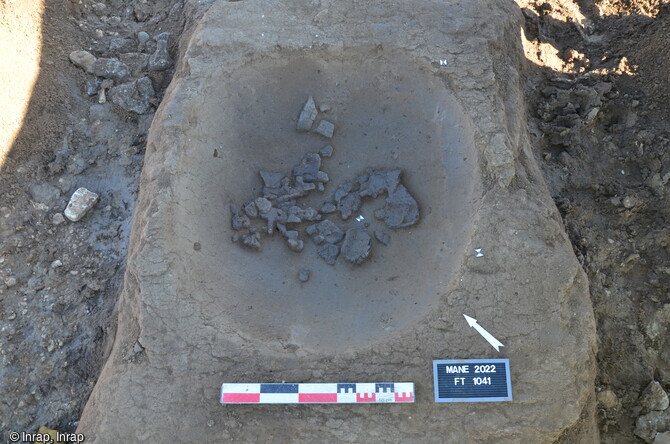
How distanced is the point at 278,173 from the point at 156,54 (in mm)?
1820

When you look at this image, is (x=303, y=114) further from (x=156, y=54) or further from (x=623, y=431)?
(x=623, y=431)

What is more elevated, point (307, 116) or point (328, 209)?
point (307, 116)

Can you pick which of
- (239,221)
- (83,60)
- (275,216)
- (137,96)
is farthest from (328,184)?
(83,60)

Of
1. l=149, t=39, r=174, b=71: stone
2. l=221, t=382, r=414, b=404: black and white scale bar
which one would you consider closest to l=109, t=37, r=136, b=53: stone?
l=149, t=39, r=174, b=71: stone

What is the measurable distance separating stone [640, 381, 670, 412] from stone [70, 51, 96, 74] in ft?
18.0

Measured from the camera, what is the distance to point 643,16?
5.44 metres

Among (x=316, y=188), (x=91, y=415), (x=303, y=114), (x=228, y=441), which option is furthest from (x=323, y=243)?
(x=91, y=415)

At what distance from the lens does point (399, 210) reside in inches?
174

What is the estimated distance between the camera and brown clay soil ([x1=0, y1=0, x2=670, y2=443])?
159 inches

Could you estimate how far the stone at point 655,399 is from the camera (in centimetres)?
388

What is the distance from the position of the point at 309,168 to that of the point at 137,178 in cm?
153

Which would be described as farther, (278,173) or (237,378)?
(278,173)

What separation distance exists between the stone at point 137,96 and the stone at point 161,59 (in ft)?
0.63

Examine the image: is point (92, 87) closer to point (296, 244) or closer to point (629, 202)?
point (296, 244)
